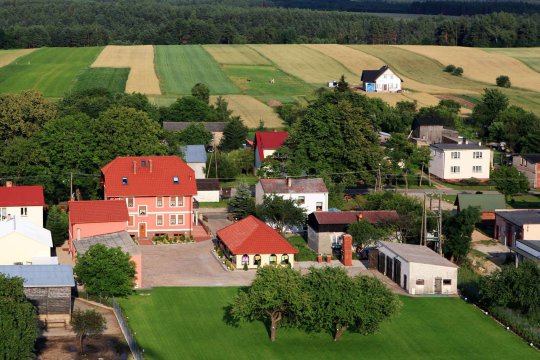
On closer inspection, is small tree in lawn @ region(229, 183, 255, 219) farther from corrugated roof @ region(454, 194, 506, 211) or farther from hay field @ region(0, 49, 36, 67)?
hay field @ region(0, 49, 36, 67)

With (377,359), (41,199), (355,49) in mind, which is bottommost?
(377,359)

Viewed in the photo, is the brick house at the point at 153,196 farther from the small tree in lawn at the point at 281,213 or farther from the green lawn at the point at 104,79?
the green lawn at the point at 104,79

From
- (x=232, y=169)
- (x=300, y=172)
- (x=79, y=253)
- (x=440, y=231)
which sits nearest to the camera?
(x=79, y=253)

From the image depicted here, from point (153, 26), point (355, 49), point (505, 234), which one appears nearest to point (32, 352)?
point (505, 234)

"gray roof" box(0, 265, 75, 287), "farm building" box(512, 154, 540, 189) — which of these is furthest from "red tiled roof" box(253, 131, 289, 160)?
"gray roof" box(0, 265, 75, 287)

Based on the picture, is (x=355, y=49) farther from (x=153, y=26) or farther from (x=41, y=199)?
(x=41, y=199)

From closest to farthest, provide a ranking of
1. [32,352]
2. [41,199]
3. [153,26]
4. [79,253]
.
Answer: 1. [32,352]
2. [79,253]
3. [41,199]
4. [153,26]
